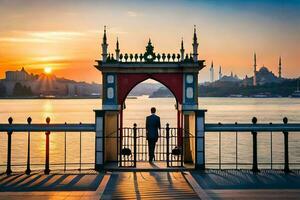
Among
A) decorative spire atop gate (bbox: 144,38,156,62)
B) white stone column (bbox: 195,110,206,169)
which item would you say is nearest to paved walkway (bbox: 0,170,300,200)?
white stone column (bbox: 195,110,206,169)

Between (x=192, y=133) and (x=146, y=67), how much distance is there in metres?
2.60

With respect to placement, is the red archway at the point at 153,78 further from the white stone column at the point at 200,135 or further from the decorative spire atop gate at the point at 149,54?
the white stone column at the point at 200,135

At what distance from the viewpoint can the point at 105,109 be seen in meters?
15.2

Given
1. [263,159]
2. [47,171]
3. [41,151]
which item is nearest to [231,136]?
[263,159]

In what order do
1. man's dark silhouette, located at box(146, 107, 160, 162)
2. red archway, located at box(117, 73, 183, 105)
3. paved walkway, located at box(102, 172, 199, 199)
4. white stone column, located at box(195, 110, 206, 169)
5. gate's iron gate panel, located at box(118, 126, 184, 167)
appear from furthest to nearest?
red archway, located at box(117, 73, 183, 105) → man's dark silhouette, located at box(146, 107, 160, 162) → white stone column, located at box(195, 110, 206, 169) → gate's iron gate panel, located at box(118, 126, 184, 167) → paved walkway, located at box(102, 172, 199, 199)

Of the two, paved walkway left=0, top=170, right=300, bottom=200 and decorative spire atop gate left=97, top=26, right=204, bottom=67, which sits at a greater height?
decorative spire atop gate left=97, top=26, right=204, bottom=67

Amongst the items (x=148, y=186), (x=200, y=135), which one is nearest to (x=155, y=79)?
(x=200, y=135)

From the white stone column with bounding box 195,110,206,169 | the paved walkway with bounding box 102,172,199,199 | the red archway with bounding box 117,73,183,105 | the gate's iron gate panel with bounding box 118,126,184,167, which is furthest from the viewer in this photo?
the red archway with bounding box 117,73,183,105

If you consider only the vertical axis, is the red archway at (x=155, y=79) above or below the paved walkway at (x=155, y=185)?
above

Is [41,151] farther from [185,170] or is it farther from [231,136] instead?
[185,170]

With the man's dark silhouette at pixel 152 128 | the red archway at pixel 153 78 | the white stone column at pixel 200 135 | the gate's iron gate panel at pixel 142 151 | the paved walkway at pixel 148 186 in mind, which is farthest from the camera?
the red archway at pixel 153 78

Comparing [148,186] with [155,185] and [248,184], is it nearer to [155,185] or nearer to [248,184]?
[155,185]

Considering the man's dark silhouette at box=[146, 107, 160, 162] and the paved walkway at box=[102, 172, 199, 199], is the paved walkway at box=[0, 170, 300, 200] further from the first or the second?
the man's dark silhouette at box=[146, 107, 160, 162]

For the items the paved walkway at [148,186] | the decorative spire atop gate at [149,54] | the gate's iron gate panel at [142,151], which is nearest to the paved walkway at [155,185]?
the paved walkway at [148,186]
